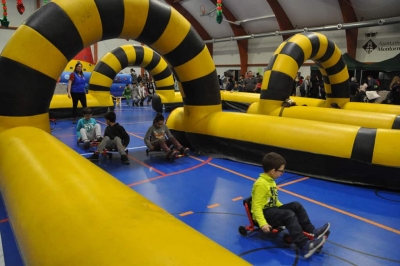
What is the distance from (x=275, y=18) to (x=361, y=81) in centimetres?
558

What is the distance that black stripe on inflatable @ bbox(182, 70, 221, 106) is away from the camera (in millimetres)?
4727

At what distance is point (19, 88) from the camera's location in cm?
316

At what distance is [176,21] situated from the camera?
421cm

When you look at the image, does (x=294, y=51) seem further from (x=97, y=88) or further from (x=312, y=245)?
(x=97, y=88)

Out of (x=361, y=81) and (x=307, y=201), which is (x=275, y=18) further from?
(x=307, y=201)

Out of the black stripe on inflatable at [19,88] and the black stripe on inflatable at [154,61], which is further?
the black stripe on inflatable at [154,61]

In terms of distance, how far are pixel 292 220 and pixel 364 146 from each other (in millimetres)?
1666

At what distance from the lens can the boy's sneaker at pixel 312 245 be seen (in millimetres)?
2131

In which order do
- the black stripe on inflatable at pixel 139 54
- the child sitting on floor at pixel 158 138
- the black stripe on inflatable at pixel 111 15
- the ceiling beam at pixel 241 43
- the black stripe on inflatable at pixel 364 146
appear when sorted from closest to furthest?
the black stripe on inflatable at pixel 364 146
the black stripe on inflatable at pixel 111 15
the child sitting on floor at pixel 158 138
the black stripe on inflatable at pixel 139 54
the ceiling beam at pixel 241 43

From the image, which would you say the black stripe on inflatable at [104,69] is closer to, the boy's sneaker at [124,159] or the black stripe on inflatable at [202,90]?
the black stripe on inflatable at [202,90]

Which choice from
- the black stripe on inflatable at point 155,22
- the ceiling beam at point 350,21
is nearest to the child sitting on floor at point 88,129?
the black stripe on inflatable at point 155,22

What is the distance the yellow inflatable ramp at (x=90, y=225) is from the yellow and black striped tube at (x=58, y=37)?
1626 mm

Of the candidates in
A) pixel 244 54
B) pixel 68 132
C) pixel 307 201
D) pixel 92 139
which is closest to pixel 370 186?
pixel 307 201

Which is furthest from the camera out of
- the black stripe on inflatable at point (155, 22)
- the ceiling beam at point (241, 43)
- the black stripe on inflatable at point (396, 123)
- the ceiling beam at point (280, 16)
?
the ceiling beam at point (241, 43)
